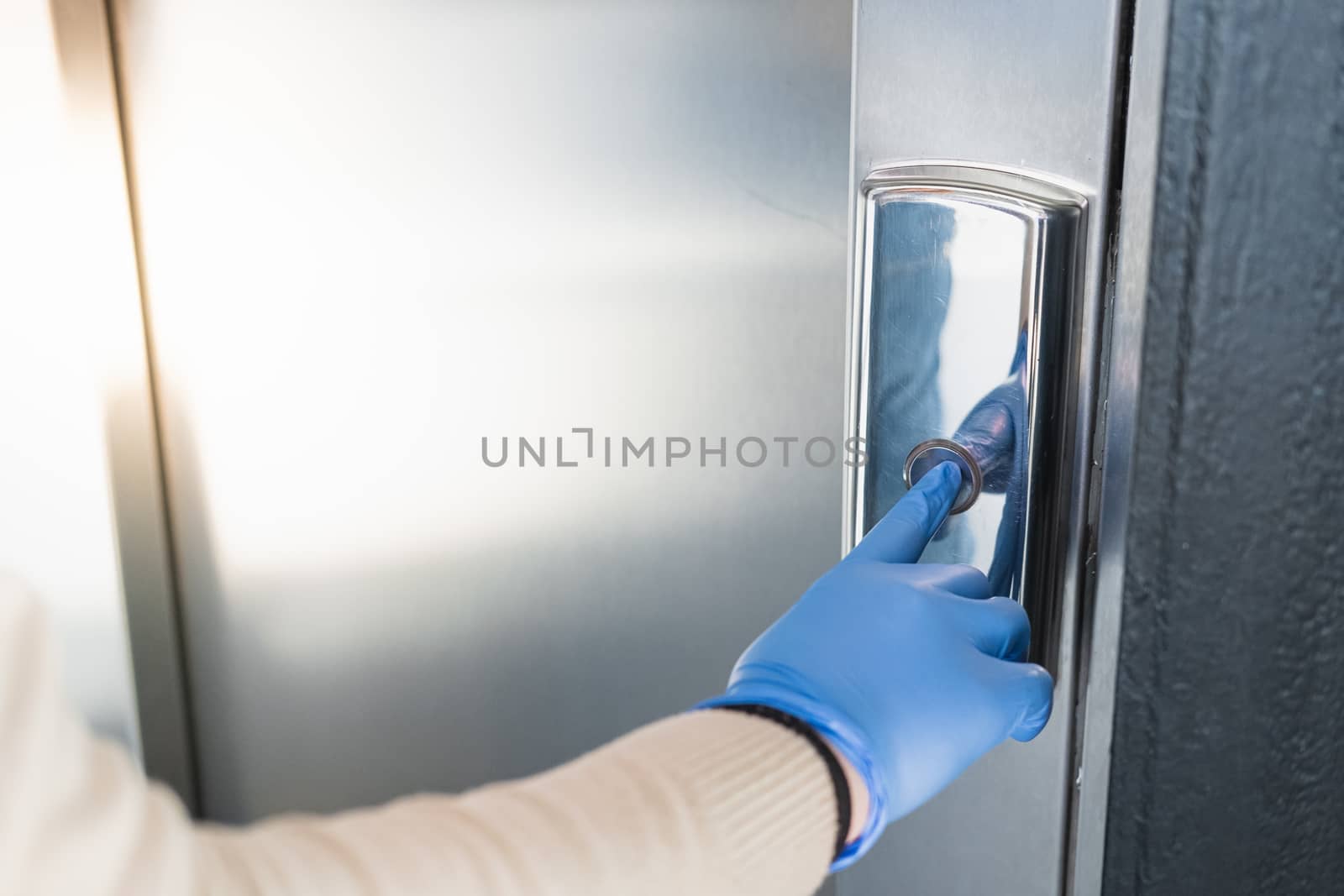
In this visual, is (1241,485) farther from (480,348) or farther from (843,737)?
(480,348)

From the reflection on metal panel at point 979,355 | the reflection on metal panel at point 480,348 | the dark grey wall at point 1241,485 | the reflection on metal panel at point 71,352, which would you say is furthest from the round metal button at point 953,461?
the reflection on metal panel at point 71,352

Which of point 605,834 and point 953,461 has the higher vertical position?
point 953,461

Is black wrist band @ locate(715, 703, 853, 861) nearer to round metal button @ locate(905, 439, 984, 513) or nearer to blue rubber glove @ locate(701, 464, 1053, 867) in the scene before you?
blue rubber glove @ locate(701, 464, 1053, 867)

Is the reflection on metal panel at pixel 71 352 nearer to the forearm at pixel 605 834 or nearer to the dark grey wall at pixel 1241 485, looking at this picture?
the forearm at pixel 605 834

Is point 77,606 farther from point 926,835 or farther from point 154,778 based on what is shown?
point 926,835

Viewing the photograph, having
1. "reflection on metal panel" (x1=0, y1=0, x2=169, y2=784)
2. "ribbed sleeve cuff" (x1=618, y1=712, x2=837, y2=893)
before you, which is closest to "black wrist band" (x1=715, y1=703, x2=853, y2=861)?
"ribbed sleeve cuff" (x1=618, y1=712, x2=837, y2=893)

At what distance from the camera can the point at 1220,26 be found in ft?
0.90

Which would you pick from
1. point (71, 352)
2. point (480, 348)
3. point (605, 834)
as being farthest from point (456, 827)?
point (71, 352)

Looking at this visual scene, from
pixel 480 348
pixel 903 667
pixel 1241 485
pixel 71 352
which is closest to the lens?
pixel 1241 485

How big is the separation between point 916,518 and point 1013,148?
0.51 ft

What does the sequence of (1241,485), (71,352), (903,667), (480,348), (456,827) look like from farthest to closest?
(71,352)
(480,348)
(903,667)
(456,827)
(1241,485)

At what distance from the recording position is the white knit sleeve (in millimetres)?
319

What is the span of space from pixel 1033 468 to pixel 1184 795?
0.13 metres

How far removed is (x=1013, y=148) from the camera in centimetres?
38
